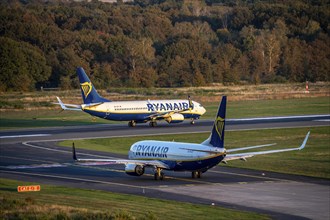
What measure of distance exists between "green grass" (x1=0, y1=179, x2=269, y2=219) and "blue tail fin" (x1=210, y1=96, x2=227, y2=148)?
6460 mm

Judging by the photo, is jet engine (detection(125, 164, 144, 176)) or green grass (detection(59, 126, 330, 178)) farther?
green grass (detection(59, 126, 330, 178))

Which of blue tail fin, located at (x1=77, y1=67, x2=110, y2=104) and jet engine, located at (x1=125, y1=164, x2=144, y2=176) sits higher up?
Answer: blue tail fin, located at (x1=77, y1=67, x2=110, y2=104)

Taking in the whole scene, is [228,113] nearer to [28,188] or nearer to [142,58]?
[28,188]

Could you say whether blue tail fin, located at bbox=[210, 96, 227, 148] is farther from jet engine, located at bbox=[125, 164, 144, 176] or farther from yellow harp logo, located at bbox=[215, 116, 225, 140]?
jet engine, located at bbox=[125, 164, 144, 176]

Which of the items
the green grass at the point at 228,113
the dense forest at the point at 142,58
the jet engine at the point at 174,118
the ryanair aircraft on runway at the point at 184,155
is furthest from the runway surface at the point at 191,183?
the dense forest at the point at 142,58

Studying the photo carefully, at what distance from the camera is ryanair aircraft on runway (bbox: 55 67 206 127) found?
90500 mm

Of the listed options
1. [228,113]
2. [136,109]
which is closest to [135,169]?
[136,109]

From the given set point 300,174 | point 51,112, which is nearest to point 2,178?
point 300,174

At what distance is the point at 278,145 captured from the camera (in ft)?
238

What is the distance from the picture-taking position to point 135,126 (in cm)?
9512

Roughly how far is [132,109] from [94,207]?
5126cm

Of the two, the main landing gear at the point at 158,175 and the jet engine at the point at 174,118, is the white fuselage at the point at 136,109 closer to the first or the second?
the jet engine at the point at 174,118

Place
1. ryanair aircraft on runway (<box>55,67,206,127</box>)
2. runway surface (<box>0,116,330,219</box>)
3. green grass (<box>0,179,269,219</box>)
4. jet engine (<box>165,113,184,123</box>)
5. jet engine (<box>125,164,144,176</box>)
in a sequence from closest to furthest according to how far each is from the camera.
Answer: green grass (<box>0,179,269,219</box>) < runway surface (<box>0,116,330,219</box>) < jet engine (<box>125,164,144,176</box>) < ryanair aircraft on runway (<box>55,67,206,127</box>) < jet engine (<box>165,113,184,123</box>)

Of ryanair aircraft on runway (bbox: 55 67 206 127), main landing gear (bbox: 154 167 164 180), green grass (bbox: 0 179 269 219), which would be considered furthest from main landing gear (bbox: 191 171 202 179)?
ryanair aircraft on runway (bbox: 55 67 206 127)
